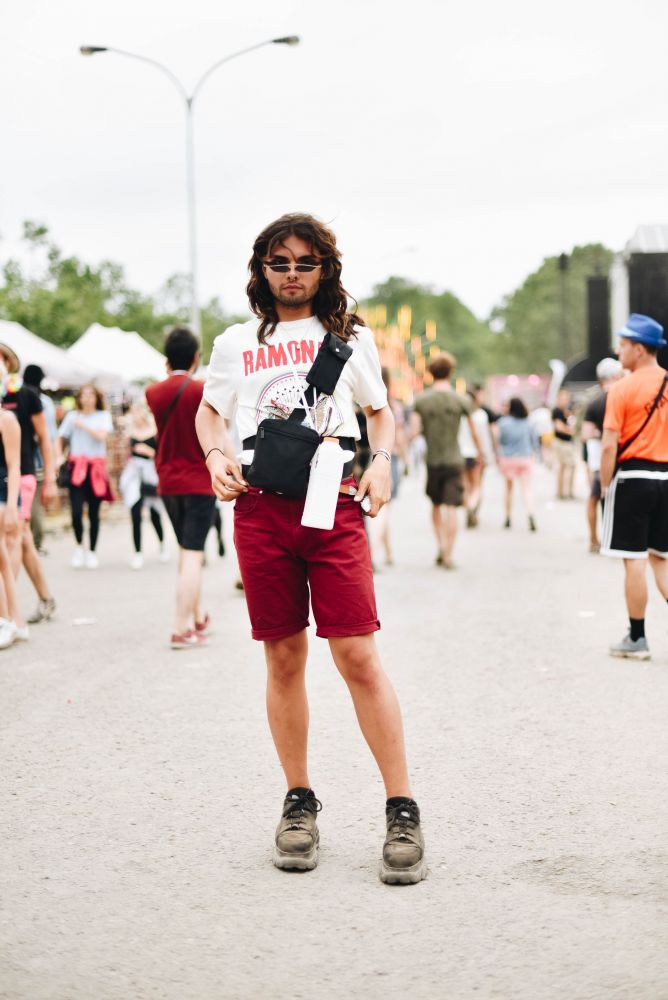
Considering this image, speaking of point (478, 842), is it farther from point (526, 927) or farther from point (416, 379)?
point (416, 379)

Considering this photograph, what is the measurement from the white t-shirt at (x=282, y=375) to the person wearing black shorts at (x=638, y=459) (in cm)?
348

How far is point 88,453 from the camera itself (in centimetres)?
1241

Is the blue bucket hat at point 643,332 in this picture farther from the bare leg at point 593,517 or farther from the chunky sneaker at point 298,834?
the bare leg at point 593,517

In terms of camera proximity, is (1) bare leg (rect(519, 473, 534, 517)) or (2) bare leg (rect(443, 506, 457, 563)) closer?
(2) bare leg (rect(443, 506, 457, 563))

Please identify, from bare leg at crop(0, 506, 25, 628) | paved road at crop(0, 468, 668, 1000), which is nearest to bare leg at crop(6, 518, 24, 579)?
bare leg at crop(0, 506, 25, 628)

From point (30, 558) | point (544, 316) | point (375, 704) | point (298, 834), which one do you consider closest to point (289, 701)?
point (375, 704)

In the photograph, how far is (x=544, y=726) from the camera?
5.66 meters

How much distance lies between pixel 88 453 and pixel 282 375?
29.3 ft

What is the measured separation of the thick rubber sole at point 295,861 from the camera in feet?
12.5

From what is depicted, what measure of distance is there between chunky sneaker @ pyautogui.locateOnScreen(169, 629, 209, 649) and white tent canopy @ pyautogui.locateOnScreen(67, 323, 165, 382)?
1521 cm

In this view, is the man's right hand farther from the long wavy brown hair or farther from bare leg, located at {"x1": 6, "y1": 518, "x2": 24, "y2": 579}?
bare leg, located at {"x1": 6, "y1": 518, "x2": 24, "y2": 579}

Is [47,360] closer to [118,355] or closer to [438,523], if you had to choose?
[118,355]

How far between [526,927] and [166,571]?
9580 millimetres

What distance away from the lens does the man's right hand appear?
12.3ft
